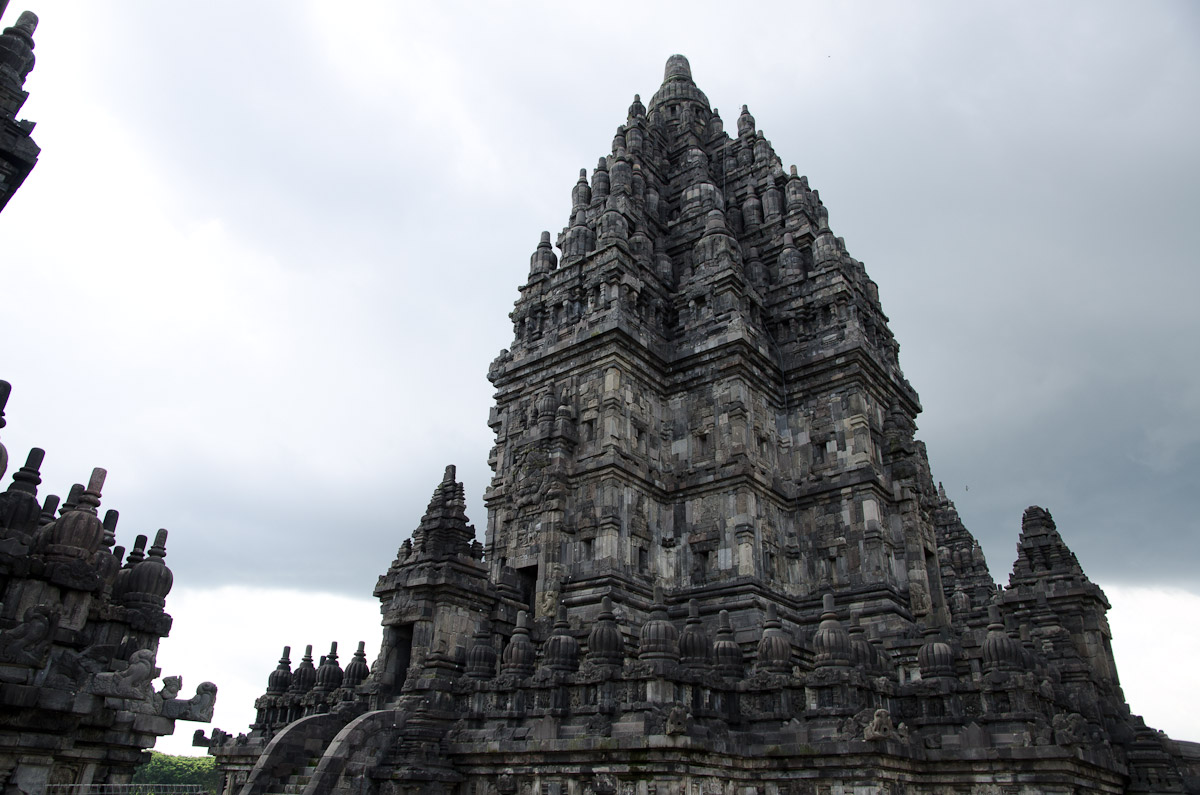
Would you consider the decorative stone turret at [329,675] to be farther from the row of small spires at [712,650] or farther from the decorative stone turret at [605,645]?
the decorative stone turret at [605,645]

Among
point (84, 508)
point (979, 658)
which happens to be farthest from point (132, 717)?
point (979, 658)

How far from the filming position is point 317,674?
25.8 meters

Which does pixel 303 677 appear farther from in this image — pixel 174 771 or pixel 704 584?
pixel 174 771

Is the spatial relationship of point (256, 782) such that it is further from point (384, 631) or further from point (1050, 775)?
point (1050, 775)

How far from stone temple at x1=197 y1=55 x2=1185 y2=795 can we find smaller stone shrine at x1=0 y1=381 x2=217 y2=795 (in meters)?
6.28

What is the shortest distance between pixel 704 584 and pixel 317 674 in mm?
12803

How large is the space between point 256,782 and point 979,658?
1736cm

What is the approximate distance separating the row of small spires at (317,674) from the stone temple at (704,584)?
91 millimetres

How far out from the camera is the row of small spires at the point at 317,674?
24.7 metres

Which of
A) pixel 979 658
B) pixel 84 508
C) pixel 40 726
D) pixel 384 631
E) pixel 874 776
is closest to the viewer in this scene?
pixel 40 726

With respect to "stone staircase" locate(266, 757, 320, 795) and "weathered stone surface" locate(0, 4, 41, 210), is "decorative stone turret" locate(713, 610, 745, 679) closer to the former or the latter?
"stone staircase" locate(266, 757, 320, 795)

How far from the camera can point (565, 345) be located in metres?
29.0

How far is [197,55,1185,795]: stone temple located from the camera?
56.6 ft

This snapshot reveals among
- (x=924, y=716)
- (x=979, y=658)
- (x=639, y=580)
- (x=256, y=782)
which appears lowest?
(x=256, y=782)
